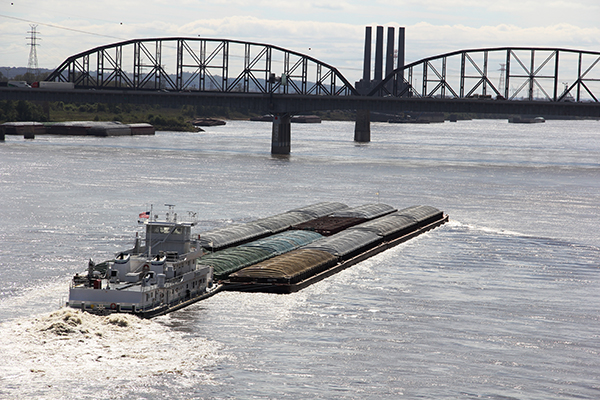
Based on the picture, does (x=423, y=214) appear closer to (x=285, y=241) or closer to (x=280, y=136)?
(x=285, y=241)

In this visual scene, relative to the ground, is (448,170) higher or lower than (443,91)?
lower

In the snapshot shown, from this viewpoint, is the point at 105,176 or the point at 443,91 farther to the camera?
the point at 443,91

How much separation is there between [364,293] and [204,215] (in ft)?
102

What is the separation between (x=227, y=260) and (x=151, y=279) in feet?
32.3

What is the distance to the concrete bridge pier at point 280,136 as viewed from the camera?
545 feet

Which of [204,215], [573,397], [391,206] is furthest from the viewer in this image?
[391,206]

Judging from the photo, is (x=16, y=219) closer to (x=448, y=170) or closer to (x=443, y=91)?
(x=448, y=170)

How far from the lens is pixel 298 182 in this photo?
110250 mm

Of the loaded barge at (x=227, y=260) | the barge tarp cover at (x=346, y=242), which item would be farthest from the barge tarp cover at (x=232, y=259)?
the barge tarp cover at (x=346, y=242)

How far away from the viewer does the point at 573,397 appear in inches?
1275

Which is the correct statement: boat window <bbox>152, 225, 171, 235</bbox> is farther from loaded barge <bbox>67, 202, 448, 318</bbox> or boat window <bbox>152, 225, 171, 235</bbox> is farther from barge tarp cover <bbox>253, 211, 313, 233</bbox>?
barge tarp cover <bbox>253, 211, 313, 233</bbox>

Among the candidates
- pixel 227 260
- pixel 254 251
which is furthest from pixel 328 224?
pixel 227 260

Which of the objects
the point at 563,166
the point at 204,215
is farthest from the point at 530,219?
the point at 563,166

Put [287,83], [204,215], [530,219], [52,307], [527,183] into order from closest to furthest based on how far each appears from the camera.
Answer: [52,307] < [204,215] < [530,219] < [527,183] < [287,83]
